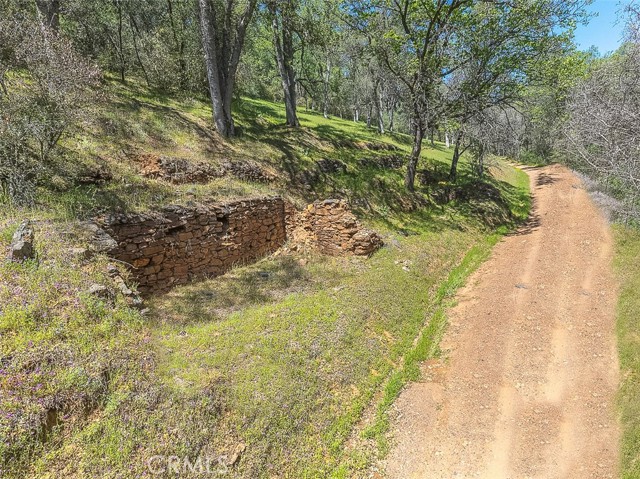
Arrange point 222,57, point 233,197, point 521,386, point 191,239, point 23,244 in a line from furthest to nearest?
1. point 222,57
2. point 233,197
3. point 191,239
4. point 521,386
5. point 23,244

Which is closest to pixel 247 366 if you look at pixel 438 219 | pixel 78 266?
pixel 78 266

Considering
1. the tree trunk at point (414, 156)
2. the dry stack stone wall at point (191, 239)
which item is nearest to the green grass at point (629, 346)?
the tree trunk at point (414, 156)

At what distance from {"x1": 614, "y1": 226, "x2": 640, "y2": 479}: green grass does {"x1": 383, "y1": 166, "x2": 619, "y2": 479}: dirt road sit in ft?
0.50

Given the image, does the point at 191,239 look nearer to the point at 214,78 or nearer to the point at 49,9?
the point at 214,78

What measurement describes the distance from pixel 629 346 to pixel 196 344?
881 centimetres

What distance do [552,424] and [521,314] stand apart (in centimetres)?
333

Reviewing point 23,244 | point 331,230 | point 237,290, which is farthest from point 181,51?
point 23,244

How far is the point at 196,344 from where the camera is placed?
224 inches

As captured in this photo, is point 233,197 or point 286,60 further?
point 286,60

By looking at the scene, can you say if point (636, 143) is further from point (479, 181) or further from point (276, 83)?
point (276, 83)

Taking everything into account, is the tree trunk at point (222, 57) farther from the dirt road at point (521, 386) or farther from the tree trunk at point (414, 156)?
the dirt road at point (521, 386)

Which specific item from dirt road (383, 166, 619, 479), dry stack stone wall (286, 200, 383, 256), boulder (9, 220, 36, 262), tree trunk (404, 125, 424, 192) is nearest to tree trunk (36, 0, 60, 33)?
boulder (9, 220, 36, 262)

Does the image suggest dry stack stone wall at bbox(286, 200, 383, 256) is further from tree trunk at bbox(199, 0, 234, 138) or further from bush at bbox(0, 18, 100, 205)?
bush at bbox(0, 18, 100, 205)

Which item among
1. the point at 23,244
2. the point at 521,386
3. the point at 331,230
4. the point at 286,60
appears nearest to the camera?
the point at 23,244
